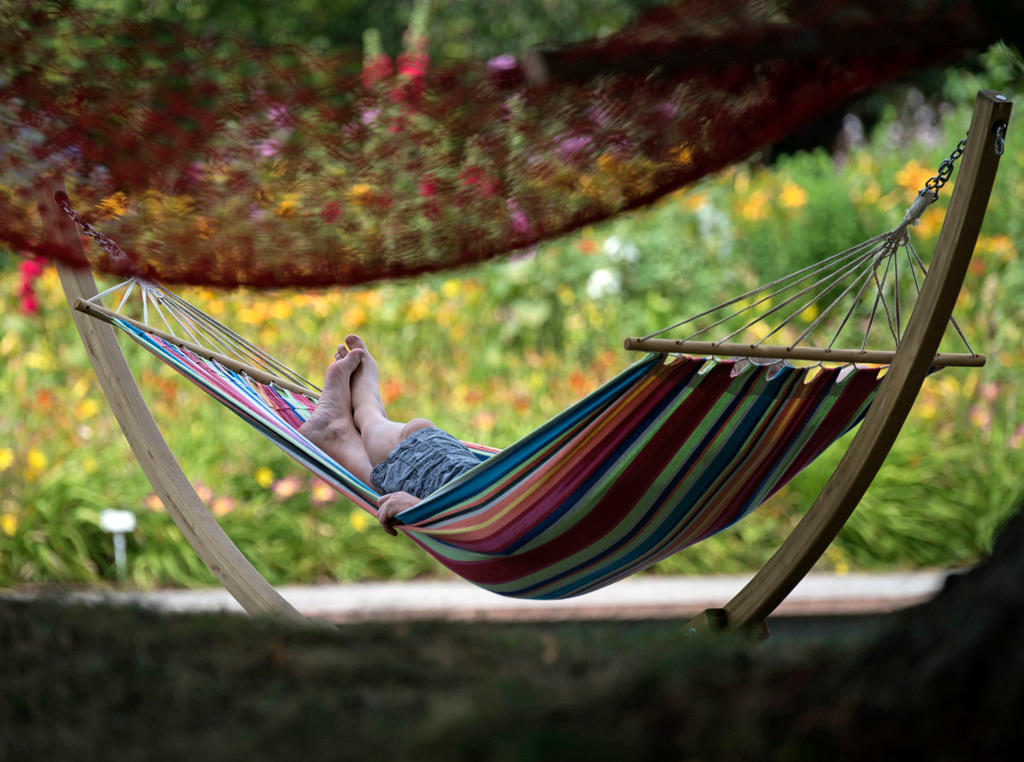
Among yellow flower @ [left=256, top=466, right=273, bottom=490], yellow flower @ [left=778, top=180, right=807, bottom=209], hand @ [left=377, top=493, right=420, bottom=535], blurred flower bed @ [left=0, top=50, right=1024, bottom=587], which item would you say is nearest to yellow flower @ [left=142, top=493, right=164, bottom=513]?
blurred flower bed @ [left=0, top=50, right=1024, bottom=587]

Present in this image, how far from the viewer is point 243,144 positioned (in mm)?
1805

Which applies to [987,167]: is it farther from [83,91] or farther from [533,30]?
[533,30]

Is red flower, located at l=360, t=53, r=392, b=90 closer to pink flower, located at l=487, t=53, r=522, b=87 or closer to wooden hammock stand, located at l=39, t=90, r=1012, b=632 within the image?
pink flower, located at l=487, t=53, r=522, b=87

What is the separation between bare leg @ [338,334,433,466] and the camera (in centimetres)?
231

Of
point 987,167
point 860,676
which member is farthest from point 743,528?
point 860,676

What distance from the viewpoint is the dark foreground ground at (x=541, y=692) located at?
799mm

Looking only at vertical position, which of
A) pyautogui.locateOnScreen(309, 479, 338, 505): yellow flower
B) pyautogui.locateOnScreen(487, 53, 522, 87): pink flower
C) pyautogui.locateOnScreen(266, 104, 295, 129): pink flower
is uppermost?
pyautogui.locateOnScreen(266, 104, 295, 129): pink flower

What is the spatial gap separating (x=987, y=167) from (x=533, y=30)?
6.76m

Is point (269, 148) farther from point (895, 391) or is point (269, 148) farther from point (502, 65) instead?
point (895, 391)

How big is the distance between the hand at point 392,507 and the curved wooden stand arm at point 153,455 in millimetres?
313

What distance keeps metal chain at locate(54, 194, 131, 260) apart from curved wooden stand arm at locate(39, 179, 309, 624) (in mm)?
24

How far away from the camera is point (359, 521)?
10.9 ft

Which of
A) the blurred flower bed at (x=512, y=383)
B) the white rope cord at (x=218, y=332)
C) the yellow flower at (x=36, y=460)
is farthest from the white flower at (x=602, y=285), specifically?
the yellow flower at (x=36, y=460)

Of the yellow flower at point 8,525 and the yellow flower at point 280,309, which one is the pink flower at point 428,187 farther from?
the yellow flower at point 280,309
